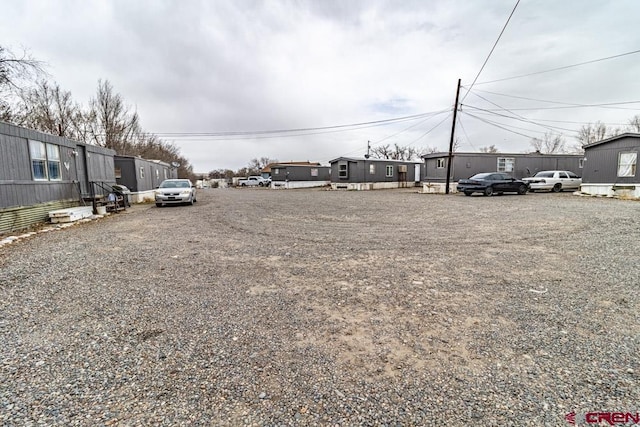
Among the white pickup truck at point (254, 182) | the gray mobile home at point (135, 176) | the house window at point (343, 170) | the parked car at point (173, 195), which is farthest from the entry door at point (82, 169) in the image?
the white pickup truck at point (254, 182)

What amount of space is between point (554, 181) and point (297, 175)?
2642cm

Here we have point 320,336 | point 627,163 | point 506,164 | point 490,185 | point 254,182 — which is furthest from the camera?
point 254,182

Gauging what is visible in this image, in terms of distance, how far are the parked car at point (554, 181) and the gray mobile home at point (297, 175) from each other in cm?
2457

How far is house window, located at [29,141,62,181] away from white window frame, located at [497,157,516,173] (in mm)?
26701

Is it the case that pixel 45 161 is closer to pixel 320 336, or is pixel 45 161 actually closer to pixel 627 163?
pixel 320 336

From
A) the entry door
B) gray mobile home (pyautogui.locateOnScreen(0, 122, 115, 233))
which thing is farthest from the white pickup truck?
gray mobile home (pyautogui.locateOnScreen(0, 122, 115, 233))

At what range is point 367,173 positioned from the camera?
101 feet

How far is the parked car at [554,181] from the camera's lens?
20.6m

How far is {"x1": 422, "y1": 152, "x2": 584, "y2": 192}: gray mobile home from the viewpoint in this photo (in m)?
23.5

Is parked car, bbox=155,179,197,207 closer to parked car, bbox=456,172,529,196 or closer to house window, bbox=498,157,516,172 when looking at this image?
parked car, bbox=456,172,529,196

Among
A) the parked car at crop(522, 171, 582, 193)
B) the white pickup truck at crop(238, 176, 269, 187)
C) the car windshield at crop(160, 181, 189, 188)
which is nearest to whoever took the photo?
the car windshield at crop(160, 181, 189, 188)

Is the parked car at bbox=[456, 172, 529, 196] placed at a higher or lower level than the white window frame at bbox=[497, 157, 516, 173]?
lower

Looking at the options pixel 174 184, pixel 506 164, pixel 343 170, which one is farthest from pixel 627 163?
pixel 174 184

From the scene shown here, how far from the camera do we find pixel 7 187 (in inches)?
328
